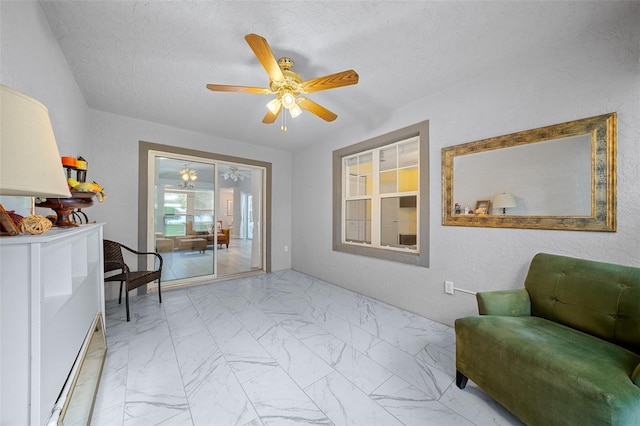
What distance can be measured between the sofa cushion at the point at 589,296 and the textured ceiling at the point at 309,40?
65.8 inches

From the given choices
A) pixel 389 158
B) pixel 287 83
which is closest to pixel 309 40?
pixel 287 83

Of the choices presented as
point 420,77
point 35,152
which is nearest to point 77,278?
point 35,152

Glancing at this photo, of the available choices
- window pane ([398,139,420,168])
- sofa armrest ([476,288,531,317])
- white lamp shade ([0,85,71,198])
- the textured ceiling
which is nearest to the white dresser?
white lamp shade ([0,85,71,198])

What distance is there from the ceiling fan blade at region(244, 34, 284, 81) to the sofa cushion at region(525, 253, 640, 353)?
2.42 metres

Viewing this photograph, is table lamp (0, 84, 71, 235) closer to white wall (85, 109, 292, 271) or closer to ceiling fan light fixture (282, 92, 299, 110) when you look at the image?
ceiling fan light fixture (282, 92, 299, 110)

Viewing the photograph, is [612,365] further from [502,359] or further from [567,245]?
[567,245]

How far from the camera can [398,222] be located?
3078 mm

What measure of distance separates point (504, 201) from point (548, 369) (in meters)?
1.39

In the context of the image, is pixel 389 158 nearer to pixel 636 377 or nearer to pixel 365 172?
pixel 365 172

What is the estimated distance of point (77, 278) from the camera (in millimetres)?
1369

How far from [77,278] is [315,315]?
6.65 ft

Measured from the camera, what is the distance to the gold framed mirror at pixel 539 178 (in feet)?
5.30

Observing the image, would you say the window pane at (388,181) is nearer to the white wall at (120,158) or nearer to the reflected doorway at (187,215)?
the reflected doorway at (187,215)

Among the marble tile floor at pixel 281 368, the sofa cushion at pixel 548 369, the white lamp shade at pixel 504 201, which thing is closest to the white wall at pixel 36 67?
the marble tile floor at pixel 281 368
